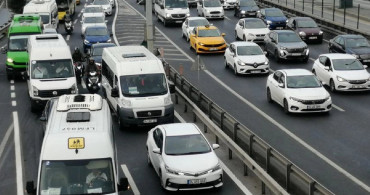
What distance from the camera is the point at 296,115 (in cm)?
2973

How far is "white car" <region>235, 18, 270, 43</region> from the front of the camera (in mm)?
48406

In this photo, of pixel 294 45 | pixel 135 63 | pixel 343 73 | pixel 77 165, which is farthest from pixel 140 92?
pixel 294 45

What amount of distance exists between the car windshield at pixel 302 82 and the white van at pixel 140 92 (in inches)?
215

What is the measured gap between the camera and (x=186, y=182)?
19.5m

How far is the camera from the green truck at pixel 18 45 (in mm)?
38219

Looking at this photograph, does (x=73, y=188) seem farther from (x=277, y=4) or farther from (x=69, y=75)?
(x=277, y=4)

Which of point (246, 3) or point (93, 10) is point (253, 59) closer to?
point (246, 3)

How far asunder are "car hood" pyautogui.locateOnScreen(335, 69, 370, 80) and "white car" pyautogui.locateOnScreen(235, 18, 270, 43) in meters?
15.0

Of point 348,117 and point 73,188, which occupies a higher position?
point 73,188

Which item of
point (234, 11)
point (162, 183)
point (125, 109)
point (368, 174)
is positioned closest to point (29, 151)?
point (125, 109)

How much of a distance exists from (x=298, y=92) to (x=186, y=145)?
396 inches

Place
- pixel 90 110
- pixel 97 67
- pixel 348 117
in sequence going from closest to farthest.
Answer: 1. pixel 90 110
2. pixel 348 117
3. pixel 97 67

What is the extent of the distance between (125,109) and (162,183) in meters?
7.53

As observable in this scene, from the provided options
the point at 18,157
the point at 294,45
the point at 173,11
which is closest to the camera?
the point at 18,157
